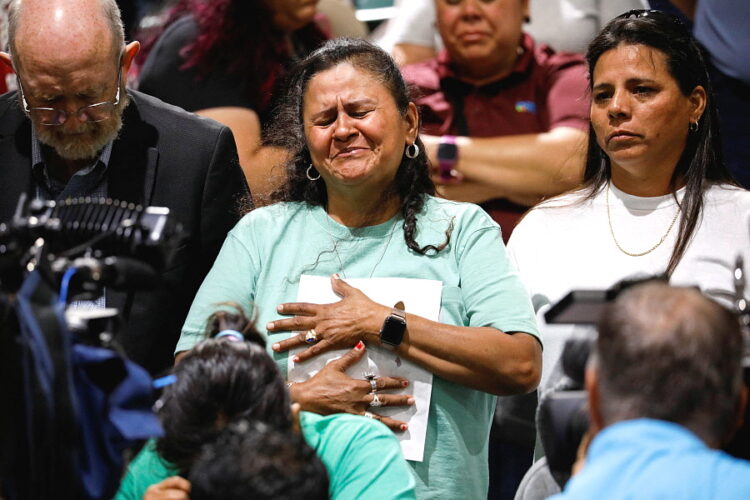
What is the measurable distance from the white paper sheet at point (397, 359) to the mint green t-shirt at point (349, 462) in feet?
0.68

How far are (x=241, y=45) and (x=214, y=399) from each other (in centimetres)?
167

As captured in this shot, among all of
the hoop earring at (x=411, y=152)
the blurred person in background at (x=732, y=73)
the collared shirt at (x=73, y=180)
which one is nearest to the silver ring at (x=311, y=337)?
the hoop earring at (x=411, y=152)

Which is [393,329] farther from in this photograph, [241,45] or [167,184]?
[241,45]

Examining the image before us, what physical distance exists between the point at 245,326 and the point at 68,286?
2.05ft

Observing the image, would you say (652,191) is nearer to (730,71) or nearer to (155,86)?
(730,71)

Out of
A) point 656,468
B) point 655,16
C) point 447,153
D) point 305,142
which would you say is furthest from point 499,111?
point 656,468

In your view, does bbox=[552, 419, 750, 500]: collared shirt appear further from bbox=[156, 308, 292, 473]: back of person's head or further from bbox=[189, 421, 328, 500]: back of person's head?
bbox=[156, 308, 292, 473]: back of person's head

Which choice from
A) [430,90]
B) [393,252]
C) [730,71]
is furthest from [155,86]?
[730,71]

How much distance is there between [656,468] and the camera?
1410 millimetres

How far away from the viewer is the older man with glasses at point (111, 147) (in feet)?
8.94

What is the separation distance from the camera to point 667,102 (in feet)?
9.12

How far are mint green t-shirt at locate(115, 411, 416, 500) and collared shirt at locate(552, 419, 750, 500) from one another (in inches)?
27.8

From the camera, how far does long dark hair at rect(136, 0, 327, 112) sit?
3410 millimetres

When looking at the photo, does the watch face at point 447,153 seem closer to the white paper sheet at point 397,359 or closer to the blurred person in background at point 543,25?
the blurred person in background at point 543,25
